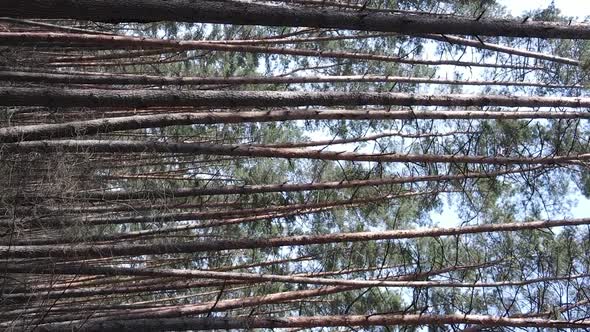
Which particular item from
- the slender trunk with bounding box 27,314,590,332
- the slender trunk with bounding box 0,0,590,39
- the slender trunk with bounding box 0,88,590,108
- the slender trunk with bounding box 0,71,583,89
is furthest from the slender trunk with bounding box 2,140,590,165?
the slender trunk with bounding box 0,0,590,39

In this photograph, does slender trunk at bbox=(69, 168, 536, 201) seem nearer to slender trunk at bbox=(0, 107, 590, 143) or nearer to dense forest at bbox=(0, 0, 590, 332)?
dense forest at bbox=(0, 0, 590, 332)

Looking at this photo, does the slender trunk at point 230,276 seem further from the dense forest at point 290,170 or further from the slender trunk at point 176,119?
the slender trunk at point 176,119

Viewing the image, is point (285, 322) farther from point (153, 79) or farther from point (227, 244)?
point (153, 79)

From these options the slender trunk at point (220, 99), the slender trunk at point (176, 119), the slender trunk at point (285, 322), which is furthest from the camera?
the slender trunk at point (285, 322)

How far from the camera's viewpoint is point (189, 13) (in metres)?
4.24

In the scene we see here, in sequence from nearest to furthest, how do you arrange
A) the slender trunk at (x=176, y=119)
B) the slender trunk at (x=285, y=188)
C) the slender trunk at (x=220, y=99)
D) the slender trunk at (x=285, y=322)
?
1. the slender trunk at (x=220, y=99)
2. the slender trunk at (x=176, y=119)
3. the slender trunk at (x=285, y=322)
4. the slender trunk at (x=285, y=188)

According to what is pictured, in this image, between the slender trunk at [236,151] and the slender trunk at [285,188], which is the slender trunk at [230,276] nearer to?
the slender trunk at [285,188]

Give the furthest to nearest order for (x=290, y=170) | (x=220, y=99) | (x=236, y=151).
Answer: (x=290, y=170), (x=236, y=151), (x=220, y=99)

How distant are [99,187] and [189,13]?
5174 millimetres

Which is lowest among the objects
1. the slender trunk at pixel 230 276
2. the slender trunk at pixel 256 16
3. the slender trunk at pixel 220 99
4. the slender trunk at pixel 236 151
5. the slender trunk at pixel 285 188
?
the slender trunk at pixel 230 276

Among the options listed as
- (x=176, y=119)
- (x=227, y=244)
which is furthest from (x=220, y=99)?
(x=227, y=244)

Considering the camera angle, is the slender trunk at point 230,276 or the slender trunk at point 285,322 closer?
the slender trunk at point 285,322

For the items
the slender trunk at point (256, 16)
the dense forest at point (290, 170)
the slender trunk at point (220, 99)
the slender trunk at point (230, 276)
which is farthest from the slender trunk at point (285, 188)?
the slender trunk at point (256, 16)

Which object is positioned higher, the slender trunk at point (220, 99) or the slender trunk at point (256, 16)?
the slender trunk at point (256, 16)
